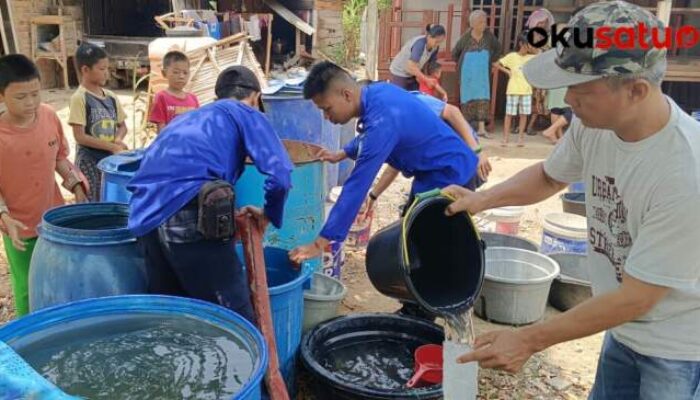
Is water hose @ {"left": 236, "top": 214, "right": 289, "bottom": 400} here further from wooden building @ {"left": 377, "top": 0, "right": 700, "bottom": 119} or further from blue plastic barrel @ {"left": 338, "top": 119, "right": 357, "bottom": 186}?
wooden building @ {"left": 377, "top": 0, "right": 700, "bottom": 119}

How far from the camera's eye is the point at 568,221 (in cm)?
480

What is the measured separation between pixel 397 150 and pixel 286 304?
1.08 m

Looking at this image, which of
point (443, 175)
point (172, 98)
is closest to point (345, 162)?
point (172, 98)

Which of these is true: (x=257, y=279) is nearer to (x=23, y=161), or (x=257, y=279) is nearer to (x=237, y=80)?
(x=237, y=80)

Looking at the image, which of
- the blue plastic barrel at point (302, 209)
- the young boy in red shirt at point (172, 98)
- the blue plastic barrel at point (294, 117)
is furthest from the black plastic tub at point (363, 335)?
the young boy in red shirt at point (172, 98)

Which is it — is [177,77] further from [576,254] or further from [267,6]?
[267,6]

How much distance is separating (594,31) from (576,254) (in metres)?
3.31

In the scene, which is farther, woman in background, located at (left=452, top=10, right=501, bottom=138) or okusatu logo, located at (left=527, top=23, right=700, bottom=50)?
woman in background, located at (left=452, top=10, right=501, bottom=138)

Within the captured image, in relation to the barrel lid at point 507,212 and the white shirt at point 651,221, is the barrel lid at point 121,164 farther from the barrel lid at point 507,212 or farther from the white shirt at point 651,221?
the barrel lid at point 507,212

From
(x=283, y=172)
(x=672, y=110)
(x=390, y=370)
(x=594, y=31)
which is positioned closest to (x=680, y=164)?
(x=672, y=110)

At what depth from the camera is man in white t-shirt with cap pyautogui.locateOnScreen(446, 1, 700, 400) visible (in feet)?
5.14

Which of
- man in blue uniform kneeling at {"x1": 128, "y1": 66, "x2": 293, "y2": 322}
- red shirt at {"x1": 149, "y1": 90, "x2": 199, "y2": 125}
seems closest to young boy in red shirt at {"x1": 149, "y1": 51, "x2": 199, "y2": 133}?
red shirt at {"x1": 149, "y1": 90, "x2": 199, "y2": 125}

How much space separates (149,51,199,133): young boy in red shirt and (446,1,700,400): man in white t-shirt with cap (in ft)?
10.9

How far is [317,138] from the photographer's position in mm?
5133
